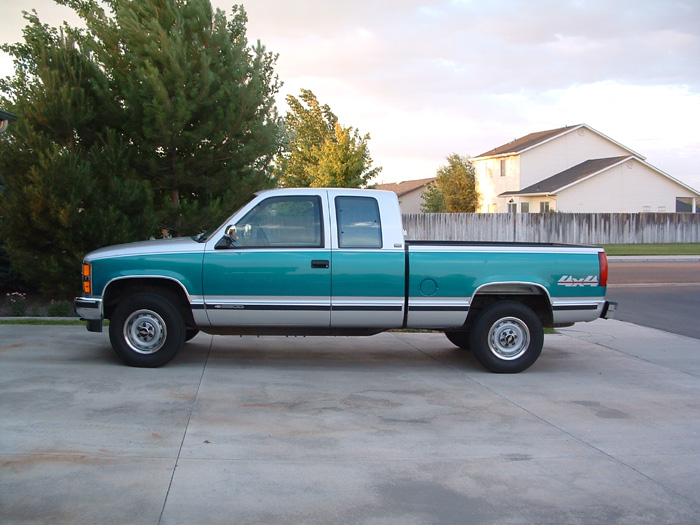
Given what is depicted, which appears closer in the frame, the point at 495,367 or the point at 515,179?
the point at 495,367

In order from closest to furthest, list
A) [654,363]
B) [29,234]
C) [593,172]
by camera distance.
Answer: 1. [654,363]
2. [29,234]
3. [593,172]

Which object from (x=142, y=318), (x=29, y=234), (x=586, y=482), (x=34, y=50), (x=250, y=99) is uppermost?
(x=34, y=50)

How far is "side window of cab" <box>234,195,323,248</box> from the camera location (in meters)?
8.20

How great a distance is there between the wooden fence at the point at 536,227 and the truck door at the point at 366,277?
96.4ft

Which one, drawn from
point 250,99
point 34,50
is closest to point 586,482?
point 250,99

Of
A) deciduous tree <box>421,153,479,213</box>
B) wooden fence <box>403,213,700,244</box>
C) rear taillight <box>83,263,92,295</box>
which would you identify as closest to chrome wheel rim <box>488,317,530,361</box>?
rear taillight <box>83,263,92,295</box>

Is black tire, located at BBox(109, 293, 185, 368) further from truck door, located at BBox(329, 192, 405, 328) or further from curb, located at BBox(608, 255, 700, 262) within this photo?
curb, located at BBox(608, 255, 700, 262)

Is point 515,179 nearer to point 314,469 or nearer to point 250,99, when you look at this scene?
point 250,99

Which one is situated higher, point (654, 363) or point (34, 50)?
point (34, 50)

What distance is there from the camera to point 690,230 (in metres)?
41.1

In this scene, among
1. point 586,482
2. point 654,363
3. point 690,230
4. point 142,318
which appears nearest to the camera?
point 586,482

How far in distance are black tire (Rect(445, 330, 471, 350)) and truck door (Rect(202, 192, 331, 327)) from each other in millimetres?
2316

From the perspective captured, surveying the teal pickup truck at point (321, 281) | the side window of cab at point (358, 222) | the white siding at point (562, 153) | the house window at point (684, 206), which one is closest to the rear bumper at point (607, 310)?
the teal pickup truck at point (321, 281)

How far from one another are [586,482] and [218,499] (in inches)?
102
